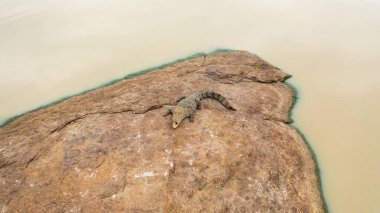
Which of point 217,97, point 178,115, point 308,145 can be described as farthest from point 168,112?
point 308,145

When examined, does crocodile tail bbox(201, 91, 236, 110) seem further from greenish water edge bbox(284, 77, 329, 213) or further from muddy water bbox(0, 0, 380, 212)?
muddy water bbox(0, 0, 380, 212)

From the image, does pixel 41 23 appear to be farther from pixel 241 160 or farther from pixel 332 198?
pixel 332 198

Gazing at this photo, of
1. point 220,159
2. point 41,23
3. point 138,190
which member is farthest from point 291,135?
point 41,23

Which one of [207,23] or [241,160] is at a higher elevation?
[207,23]

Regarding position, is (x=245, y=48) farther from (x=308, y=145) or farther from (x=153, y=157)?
(x=153, y=157)

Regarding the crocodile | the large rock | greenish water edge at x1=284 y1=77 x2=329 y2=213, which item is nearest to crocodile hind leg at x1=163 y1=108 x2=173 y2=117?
the crocodile

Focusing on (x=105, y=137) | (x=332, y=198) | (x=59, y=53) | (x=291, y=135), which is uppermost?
(x=59, y=53)

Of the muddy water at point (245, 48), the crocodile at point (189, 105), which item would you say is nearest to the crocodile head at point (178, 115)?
the crocodile at point (189, 105)

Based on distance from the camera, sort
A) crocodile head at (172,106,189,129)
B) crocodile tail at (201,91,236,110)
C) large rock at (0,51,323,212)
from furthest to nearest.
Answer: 1. crocodile tail at (201,91,236,110)
2. crocodile head at (172,106,189,129)
3. large rock at (0,51,323,212)
